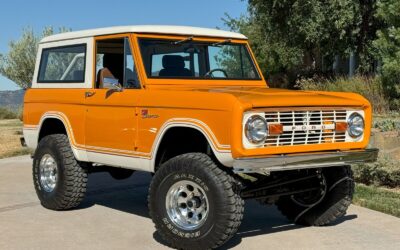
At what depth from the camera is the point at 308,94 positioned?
6223 mm

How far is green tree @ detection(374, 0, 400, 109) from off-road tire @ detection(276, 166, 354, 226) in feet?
27.5

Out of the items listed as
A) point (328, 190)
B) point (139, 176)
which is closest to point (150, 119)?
point (328, 190)

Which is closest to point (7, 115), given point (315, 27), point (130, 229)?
point (315, 27)

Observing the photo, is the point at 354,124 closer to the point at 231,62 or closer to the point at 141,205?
the point at 231,62

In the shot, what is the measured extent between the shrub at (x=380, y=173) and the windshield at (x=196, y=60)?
3.00 m

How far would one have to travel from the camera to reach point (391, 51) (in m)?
15.5

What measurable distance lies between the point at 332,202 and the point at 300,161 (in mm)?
1382

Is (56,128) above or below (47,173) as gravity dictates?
above

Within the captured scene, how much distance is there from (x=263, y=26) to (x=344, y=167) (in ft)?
52.8

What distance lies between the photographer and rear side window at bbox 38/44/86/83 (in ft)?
24.8

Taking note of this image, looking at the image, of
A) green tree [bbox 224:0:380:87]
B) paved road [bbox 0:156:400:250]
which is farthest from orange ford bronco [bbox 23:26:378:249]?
green tree [bbox 224:0:380:87]

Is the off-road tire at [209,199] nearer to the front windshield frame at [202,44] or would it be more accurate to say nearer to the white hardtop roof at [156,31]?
the front windshield frame at [202,44]

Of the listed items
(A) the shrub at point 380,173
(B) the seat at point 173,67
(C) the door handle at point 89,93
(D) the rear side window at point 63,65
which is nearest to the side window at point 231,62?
(B) the seat at point 173,67

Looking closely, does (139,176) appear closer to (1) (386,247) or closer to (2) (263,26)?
(1) (386,247)
